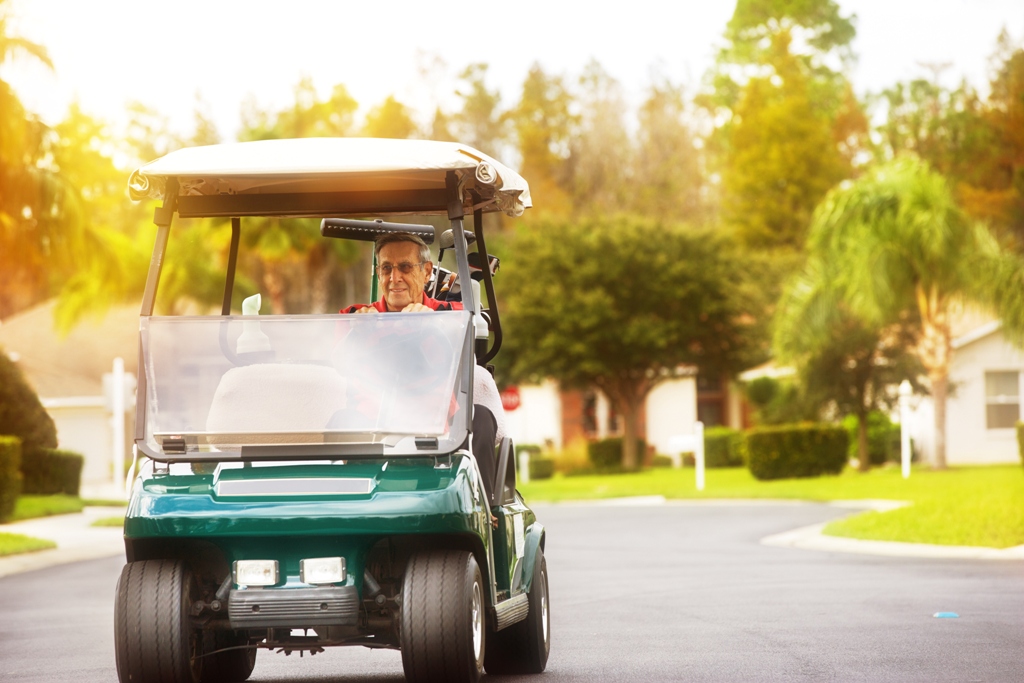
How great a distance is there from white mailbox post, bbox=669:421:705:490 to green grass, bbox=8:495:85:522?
1258 cm

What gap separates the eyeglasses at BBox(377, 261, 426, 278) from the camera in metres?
7.73

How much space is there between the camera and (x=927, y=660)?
8.34 meters


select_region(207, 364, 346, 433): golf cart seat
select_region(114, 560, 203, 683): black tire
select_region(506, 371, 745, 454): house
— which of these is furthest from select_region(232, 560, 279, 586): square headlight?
select_region(506, 371, 745, 454): house

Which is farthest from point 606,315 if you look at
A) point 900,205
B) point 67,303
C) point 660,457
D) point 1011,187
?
point 1011,187

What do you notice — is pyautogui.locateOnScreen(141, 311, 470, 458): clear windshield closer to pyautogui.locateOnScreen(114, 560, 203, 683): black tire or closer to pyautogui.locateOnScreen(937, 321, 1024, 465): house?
pyautogui.locateOnScreen(114, 560, 203, 683): black tire

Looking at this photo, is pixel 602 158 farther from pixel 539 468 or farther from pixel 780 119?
pixel 539 468

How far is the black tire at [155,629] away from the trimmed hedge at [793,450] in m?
29.1

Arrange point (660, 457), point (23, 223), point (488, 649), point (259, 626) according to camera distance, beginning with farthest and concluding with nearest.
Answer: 1. point (660, 457)
2. point (23, 223)
3. point (488, 649)
4. point (259, 626)

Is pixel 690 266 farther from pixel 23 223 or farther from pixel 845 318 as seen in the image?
pixel 23 223

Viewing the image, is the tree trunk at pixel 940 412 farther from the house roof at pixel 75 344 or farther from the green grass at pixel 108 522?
the house roof at pixel 75 344

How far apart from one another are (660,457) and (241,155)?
4536 cm

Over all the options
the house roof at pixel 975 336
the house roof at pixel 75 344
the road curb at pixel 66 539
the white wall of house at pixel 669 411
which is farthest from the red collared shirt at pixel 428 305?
the white wall of house at pixel 669 411

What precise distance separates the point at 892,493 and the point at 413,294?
846 inches

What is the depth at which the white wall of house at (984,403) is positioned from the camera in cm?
3975
